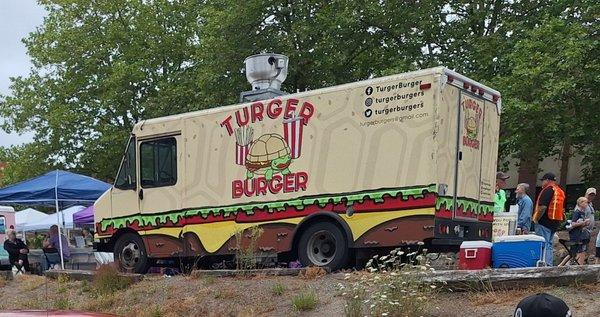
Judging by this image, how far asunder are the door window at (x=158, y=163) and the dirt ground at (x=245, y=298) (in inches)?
71.0

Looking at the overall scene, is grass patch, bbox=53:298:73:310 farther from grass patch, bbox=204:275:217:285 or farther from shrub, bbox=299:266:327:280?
shrub, bbox=299:266:327:280

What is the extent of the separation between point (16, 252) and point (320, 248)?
30.5ft

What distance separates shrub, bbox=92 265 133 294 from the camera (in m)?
9.98

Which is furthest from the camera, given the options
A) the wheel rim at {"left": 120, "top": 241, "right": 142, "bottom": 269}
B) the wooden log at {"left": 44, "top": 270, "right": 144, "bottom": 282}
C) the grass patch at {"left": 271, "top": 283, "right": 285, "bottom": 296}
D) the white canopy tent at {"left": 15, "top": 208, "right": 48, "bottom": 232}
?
the white canopy tent at {"left": 15, "top": 208, "right": 48, "bottom": 232}

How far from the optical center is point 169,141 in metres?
11.4

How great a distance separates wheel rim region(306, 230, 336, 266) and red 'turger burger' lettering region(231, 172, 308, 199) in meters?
0.73

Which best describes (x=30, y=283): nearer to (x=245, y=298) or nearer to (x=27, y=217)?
(x=245, y=298)

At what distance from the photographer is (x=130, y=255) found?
12.0 m

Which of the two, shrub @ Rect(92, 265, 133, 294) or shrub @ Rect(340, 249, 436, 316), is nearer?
shrub @ Rect(340, 249, 436, 316)

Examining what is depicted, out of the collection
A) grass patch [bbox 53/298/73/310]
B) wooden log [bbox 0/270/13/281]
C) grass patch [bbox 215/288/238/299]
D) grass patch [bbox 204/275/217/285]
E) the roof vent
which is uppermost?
the roof vent

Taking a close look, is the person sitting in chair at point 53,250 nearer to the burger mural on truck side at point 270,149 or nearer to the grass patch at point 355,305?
the burger mural on truck side at point 270,149

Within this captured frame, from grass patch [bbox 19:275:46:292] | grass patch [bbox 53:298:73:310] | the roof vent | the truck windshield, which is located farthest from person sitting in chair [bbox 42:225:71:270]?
the roof vent

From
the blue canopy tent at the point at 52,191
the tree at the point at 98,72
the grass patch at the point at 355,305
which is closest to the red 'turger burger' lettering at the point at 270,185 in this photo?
the grass patch at the point at 355,305

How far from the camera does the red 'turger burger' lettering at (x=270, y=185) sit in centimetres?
991
